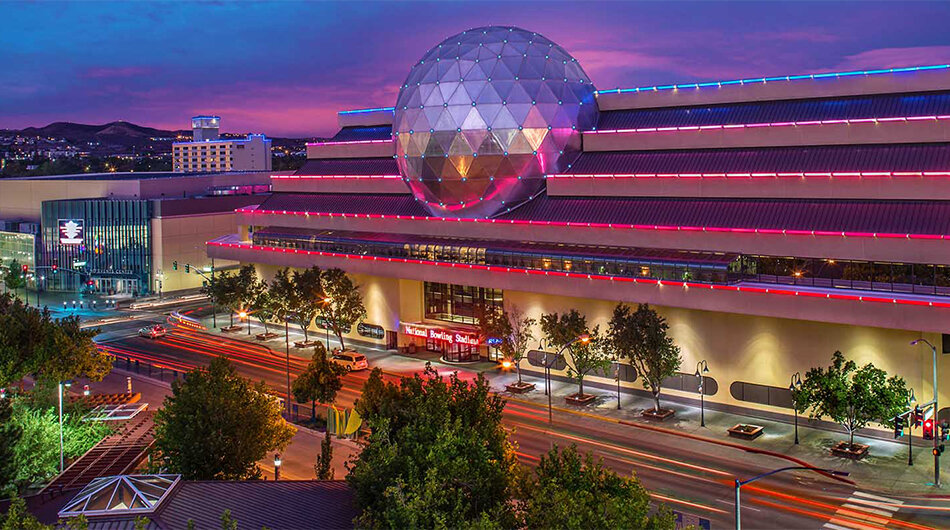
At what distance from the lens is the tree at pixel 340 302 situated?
7262 centimetres

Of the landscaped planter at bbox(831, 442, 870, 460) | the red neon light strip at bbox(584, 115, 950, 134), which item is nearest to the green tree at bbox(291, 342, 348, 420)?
the landscaped planter at bbox(831, 442, 870, 460)

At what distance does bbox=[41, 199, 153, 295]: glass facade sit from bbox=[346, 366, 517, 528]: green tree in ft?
284

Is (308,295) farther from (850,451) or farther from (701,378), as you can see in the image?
(850,451)

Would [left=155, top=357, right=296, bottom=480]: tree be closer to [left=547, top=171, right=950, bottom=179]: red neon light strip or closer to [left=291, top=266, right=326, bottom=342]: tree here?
[left=547, top=171, right=950, bottom=179]: red neon light strip

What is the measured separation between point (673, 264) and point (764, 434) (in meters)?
12.3

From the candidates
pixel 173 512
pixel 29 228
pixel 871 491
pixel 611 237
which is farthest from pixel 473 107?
pixel 29 228

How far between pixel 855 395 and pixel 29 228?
11024 cm

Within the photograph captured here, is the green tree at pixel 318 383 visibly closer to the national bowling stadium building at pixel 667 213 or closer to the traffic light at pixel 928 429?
the national bowling stadium building at pixel 667 213

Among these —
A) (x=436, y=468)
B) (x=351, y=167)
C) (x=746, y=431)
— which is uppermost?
(x=351, y=167)

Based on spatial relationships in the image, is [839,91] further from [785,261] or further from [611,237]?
[611,237]

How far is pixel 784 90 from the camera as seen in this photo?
59.8 meters

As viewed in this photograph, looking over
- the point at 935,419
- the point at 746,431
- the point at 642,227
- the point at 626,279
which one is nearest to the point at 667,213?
the point at 642,227

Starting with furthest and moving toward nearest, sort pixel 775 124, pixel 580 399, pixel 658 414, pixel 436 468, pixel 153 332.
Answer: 1. pixel 153 332
2. pixel 775 124
3. pixel 580 399
4. pixel 658 414
5. pixel 436 468

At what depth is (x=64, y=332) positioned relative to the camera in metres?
52.5
